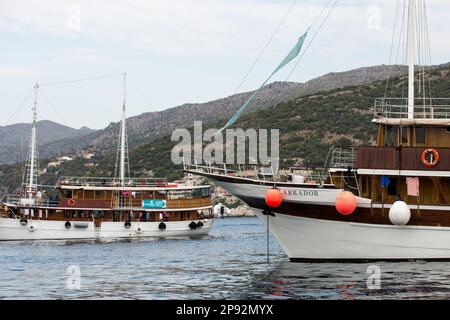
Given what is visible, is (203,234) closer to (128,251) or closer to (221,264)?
(128,251)

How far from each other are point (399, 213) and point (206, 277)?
778 cm

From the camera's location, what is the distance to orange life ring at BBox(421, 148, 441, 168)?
32.8 metres

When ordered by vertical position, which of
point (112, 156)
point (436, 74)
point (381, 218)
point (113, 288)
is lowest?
point (113, 288)

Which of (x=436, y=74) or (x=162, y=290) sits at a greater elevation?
(x=436, y=74)

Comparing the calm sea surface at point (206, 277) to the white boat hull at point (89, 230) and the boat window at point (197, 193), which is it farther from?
the boat window at point (197, 193)

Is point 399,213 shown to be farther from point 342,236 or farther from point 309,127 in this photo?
point 309,127

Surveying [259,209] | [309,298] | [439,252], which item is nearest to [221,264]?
[259,209]

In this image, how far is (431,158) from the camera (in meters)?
32.8

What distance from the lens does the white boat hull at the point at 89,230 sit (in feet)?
215

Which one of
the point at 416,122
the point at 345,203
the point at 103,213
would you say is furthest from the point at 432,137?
the point at 103,213

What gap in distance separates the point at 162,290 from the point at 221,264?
1068 centimetres

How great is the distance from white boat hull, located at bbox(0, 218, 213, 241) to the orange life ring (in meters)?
38.2
